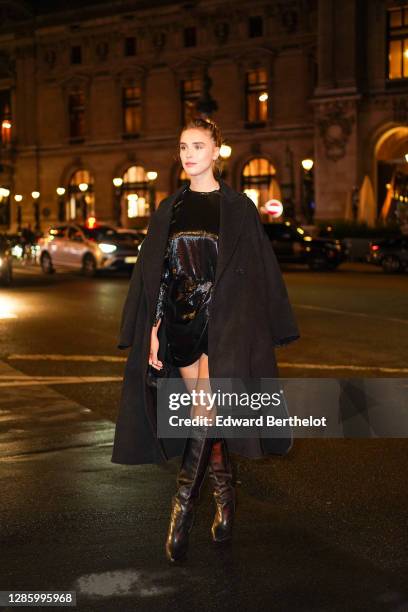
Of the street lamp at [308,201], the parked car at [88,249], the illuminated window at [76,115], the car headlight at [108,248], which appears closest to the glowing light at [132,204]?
the illuminated window at [76,115]

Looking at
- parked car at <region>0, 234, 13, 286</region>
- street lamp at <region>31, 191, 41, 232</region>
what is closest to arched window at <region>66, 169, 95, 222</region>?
street lamp at <region>31, 191, 41, 232</region>

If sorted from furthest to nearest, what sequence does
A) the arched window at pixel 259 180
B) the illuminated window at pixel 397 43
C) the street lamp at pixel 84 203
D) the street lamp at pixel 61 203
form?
the street lamp at pixel 61 203, the street lamp at pixel 84 203, the arched window at pixel 259 180, the illuminated window at pixel 397 43

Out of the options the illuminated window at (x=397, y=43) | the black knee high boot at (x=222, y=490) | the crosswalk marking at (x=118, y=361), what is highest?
the illuminated window at (x=397, y=43)

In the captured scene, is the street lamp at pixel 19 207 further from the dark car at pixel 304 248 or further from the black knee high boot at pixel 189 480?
the black knee high boot at pixel 189 480

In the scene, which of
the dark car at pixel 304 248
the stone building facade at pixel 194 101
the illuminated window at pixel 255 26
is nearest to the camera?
the dark car at pixel 304 248

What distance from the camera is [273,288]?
4.71m

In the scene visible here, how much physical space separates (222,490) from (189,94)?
179 feet

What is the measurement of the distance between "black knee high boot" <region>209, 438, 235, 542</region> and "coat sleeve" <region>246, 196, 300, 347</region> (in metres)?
0.60

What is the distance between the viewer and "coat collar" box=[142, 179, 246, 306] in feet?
14.9

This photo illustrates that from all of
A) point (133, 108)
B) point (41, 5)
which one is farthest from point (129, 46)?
point (41, 5)

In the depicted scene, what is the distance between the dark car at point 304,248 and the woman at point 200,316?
28460mm

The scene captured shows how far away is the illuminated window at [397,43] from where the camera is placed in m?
48.1

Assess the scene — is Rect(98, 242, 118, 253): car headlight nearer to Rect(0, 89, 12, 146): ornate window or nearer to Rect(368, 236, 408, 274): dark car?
Rect(368, 236, 408, 274): dark car

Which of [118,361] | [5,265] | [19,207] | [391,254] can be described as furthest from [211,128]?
[19,207]
